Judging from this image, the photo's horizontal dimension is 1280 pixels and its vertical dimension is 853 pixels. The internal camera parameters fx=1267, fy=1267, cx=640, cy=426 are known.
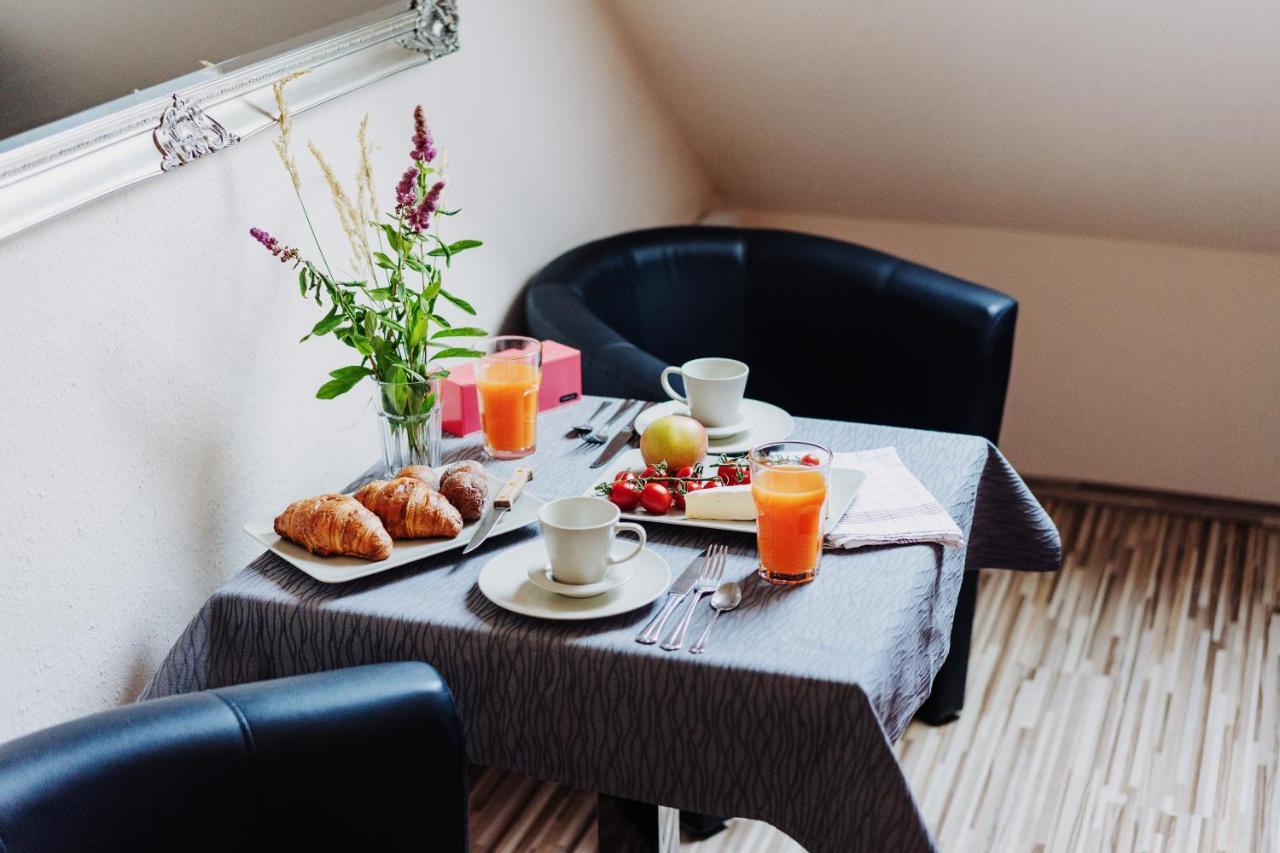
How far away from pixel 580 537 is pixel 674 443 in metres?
0.31

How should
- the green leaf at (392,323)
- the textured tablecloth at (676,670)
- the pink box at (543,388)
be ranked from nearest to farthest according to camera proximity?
1. the textured tablecloth at (676,670)
2. the green leaf at (392,323)
3. the pink box at (543,388)

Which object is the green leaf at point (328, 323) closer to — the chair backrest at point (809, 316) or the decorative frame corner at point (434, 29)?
the decorative frame corner at point (434, 29)

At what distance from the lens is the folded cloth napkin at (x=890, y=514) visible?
4.82ft

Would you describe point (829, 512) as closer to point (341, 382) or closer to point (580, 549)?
point (580, 549)

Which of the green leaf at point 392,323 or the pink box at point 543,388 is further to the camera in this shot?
the pink box at point 543,388

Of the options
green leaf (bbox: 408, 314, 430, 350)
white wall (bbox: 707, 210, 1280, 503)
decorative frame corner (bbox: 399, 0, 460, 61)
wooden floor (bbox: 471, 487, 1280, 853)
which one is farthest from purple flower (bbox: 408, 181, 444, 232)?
white wall (bbox: 707, 210, 1280, 503)

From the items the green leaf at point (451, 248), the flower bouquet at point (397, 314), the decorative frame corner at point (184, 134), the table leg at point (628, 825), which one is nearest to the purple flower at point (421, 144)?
the flower bouquet at point (397, 314)

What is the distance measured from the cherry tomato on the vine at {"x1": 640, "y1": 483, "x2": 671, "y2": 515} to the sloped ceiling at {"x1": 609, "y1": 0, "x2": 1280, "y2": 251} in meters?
1.37

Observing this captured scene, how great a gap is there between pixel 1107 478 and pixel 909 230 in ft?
2.63

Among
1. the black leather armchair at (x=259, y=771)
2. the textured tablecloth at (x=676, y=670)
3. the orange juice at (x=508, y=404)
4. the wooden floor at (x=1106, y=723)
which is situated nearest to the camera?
the black leather armchair at (x=259, y=771)

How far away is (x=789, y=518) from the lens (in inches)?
53.7

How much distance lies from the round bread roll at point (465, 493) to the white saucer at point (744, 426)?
10.6 inches

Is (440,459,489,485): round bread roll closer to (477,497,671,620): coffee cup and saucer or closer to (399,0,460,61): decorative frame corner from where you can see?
(477,497,671,620): coffee cup and saucer

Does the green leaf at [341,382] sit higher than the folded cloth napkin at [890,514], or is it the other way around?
the green leaf at [341,382]
